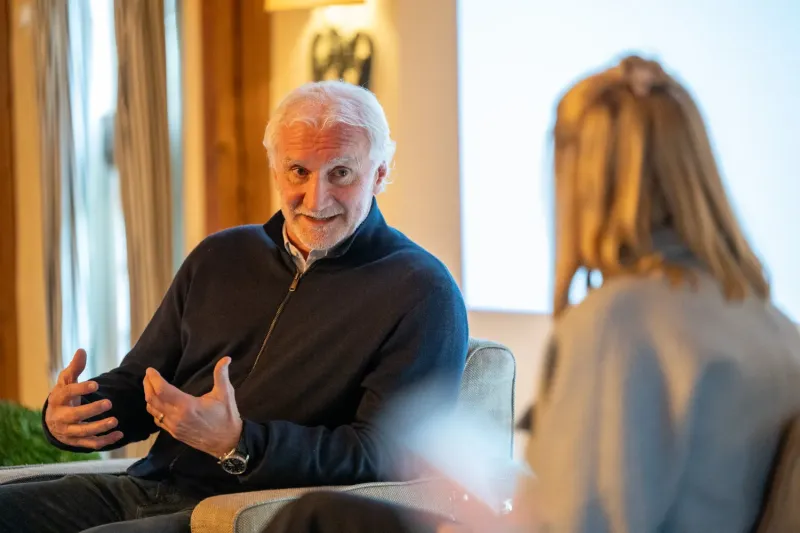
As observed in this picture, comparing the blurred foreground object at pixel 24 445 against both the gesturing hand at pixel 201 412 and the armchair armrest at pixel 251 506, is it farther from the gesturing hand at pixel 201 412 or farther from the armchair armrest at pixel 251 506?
the armchair armrest at pixel 251 506

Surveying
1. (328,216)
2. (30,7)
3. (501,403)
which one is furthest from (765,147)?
(30,7)

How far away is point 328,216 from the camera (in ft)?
7.63

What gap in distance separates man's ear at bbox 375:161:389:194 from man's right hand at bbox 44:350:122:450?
75cm

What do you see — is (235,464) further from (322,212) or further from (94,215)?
(94,215)

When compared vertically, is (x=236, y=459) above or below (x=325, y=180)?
below

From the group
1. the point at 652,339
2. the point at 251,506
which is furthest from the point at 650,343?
the point at 251,506

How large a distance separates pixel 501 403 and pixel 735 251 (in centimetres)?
111

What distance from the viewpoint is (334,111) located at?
2342 millimetres

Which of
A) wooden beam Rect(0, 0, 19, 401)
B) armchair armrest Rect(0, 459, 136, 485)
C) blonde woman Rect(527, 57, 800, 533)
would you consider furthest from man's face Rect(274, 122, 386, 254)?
wooden beam Rect(0, 0, 19, 401)

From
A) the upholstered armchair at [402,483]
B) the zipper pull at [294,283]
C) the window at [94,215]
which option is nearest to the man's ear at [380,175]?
the zipper pull at [294,283]

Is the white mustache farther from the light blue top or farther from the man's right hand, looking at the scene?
the light blue top

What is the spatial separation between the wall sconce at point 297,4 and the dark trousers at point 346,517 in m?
2.13

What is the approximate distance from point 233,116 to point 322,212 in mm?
1883

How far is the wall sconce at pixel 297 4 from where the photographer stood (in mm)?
3473
